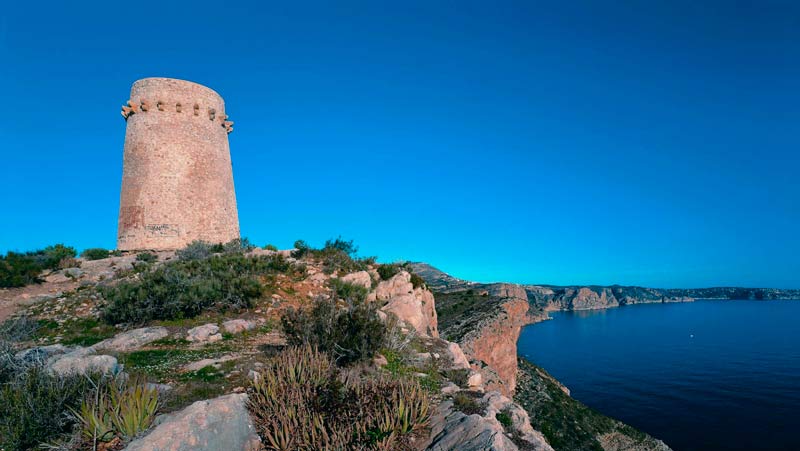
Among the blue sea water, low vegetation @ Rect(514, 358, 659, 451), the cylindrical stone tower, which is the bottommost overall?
the blue sea water

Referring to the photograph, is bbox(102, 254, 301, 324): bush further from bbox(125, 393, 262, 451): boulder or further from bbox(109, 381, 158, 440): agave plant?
bbox(125, 393, 262, 451): boulder

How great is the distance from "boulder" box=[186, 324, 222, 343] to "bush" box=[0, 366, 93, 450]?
3673mm

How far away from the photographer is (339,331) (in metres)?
7.64

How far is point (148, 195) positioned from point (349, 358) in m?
16.4

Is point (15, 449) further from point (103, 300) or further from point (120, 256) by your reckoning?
point (120, 256)

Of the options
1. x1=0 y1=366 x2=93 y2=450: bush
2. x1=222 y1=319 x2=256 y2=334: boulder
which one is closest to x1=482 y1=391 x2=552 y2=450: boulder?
x1=0 y1=366 x2=93 y2=450: bush

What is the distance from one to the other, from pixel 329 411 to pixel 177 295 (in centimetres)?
775

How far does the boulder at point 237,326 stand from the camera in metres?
9.46

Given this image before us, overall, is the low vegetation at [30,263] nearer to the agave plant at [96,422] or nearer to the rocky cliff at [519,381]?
the agave plant at [96,422]

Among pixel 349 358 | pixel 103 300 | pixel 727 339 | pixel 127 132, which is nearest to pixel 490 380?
pixel 349 358

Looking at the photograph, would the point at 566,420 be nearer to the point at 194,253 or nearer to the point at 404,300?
the point at 404,300

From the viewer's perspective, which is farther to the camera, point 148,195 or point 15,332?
point 148,195

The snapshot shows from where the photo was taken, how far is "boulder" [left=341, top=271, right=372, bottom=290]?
13.9m

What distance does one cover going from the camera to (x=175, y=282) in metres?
11.2
